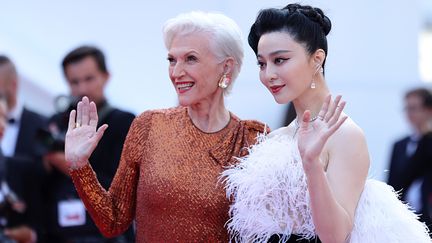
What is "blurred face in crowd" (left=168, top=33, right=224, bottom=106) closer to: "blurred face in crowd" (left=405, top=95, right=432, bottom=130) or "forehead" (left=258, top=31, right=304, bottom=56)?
"forehead" (left=258, top=31, right=304, bottom=56)

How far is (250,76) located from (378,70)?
3.29 feet

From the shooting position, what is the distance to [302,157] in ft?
10.3

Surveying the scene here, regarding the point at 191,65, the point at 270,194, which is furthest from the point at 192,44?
the point at 270,194

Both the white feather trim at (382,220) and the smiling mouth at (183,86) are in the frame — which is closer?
the white feather trim at (382,220)

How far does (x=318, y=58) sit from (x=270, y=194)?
484 mm

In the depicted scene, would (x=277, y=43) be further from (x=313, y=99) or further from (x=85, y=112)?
(x=85, y=112)

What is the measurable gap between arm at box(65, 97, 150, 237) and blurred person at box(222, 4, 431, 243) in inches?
15.5

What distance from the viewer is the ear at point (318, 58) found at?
3434 millimetres

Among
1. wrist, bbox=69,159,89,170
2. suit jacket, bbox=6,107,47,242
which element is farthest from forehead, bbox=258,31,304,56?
suit jacket, bbox=6,107,47,242

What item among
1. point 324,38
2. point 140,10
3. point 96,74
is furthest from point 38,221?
point 140,10

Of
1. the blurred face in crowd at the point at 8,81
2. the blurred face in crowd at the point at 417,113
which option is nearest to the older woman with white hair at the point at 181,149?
the blurred face in crowd at the point at 8,81

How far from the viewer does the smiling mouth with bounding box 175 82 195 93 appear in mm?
3740

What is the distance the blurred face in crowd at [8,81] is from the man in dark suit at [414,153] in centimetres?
241

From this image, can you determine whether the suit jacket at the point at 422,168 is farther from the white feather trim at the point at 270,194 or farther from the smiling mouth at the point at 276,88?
the smiling mouth at the point at 276,88
